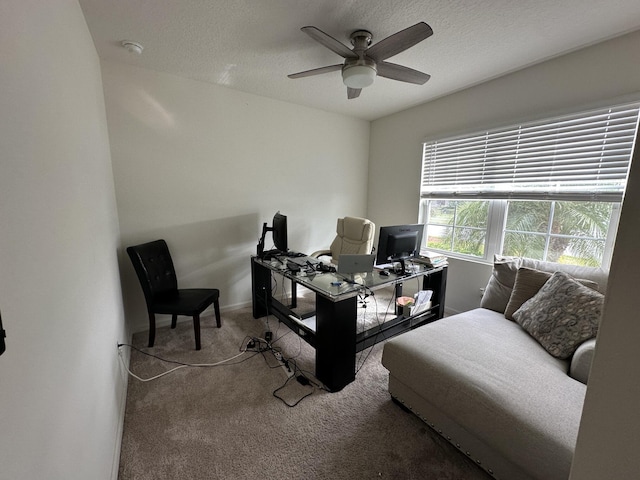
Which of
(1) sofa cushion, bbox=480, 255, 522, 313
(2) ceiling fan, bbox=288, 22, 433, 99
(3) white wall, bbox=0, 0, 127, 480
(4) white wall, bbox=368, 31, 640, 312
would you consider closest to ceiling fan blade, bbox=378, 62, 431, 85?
(2) ceiling fan, bbox=288, 22, 433, 99

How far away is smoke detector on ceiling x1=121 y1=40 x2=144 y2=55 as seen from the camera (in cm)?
196

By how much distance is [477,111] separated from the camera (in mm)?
2697

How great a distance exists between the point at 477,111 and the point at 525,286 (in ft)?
6.00

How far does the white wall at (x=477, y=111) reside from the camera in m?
1.92

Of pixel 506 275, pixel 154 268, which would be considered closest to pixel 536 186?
pixel 506 275

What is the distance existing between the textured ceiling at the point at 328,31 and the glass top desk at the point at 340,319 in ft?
5.89

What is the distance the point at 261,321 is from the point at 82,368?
1.98 metres

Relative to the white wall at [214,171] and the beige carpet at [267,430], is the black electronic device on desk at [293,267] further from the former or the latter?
the white wall at [214,171]

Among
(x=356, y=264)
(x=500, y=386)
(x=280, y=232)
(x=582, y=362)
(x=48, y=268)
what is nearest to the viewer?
(x=48, y=268)

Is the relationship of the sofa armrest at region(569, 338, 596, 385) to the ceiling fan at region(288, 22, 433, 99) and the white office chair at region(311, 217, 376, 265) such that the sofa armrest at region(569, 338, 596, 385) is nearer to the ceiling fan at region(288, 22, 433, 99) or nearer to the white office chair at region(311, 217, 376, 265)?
the white office chair at region(311, 217, 376, 265)

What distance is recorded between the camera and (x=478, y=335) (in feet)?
5.61

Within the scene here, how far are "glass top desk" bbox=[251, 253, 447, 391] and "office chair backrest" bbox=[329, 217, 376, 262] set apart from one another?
28.5 inches

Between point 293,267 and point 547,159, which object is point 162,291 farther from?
point 547,159

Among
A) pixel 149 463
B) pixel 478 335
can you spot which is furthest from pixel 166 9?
pixel 478 335
